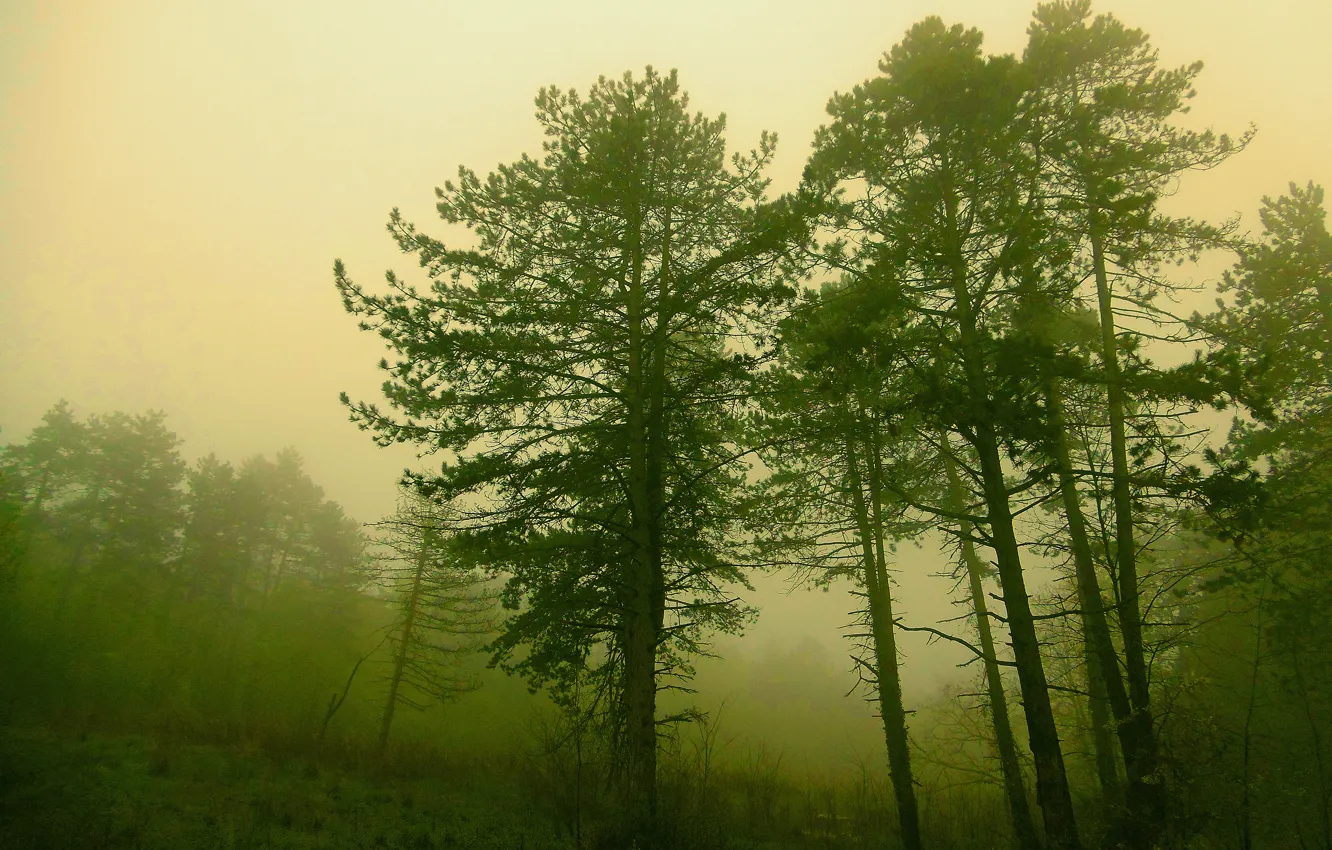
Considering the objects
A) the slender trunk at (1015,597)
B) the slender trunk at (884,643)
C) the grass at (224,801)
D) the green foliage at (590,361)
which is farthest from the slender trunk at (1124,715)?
the grass at (224,801)

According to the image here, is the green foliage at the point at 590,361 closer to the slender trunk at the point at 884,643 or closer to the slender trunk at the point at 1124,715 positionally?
the slender trunk at the point at 884,643

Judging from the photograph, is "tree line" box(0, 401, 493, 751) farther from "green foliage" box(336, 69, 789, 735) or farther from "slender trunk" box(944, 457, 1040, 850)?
"slender trunk" box(944, 457, 1040, 850)

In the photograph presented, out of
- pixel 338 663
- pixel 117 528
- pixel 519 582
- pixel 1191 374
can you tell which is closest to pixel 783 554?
pixel 519 582

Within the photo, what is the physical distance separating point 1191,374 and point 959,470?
6.42 m

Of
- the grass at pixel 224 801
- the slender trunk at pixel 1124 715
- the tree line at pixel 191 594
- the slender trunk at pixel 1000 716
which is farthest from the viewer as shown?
the tree line at pixel 191 594

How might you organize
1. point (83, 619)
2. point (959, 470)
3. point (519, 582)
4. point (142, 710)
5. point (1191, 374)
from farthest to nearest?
point (83, 619)
point (142, 710)
point (959, 470)
point (519, 582)
point (1191, 374)

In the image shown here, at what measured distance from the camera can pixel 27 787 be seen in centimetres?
965

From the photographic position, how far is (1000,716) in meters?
10.6

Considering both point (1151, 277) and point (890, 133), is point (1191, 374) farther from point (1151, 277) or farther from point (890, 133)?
point (890, 133)

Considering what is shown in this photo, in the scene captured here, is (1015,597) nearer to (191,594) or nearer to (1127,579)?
(1127,579)

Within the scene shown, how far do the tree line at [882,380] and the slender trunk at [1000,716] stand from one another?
105mm

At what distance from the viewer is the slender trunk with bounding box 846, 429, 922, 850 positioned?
30.1 feet

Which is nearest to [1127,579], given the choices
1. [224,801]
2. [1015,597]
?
[1015,597]

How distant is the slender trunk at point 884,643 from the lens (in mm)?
9188
